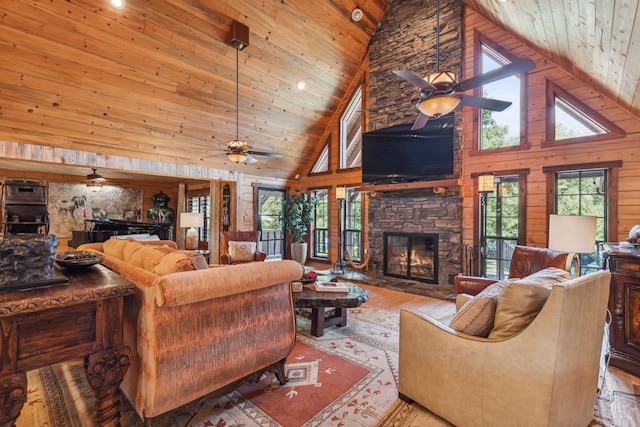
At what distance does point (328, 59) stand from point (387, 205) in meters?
3.17

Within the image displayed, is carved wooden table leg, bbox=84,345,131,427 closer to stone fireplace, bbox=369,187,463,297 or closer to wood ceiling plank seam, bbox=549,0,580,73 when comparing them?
wood ceiling plank seam, bbox=549,0,580,73

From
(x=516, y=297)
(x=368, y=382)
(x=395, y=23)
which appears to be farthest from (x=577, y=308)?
(x=395, y=23)

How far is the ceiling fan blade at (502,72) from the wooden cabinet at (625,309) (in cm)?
177

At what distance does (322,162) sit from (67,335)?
683cm

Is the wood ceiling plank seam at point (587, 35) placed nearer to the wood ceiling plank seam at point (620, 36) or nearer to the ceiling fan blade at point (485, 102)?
the wood ceiling plank seam at point (620, 36)

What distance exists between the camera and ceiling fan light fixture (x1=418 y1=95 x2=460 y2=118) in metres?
2.94

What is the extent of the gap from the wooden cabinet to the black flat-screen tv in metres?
2.88

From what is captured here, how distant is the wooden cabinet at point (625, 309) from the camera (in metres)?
2.47

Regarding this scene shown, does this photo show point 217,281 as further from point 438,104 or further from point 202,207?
point 202,207

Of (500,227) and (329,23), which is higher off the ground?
(329,23)

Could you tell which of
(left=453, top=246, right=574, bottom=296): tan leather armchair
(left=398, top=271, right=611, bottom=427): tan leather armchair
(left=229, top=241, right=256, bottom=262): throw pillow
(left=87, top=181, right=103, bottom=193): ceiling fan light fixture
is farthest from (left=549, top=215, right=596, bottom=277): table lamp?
(left=87, top=181, right=103, bottom=193): ceiling fan light fixture

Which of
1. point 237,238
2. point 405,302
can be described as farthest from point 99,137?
point 405,302

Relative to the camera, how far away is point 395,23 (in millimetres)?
6012

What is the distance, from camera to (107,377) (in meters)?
1.40
